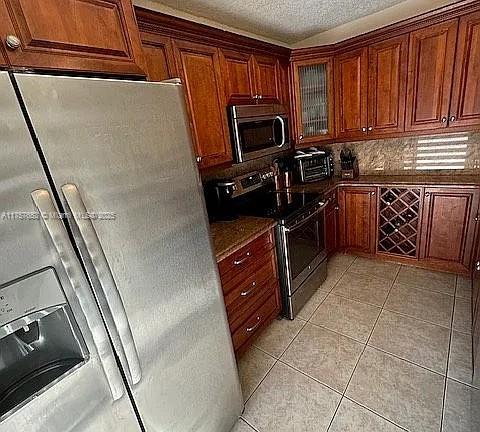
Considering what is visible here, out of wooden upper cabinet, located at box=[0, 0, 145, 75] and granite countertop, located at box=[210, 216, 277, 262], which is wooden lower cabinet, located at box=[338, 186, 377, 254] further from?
wooden upper cabinet, located at box=[0, 0, 145, 75]

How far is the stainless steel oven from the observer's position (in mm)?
1990

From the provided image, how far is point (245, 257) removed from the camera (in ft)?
5.63

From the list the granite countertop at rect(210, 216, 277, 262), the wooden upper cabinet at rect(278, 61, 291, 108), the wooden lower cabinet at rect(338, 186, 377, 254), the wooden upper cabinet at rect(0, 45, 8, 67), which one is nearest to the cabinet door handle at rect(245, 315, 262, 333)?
the granite countertop at rect(210, 216, 277, 262)

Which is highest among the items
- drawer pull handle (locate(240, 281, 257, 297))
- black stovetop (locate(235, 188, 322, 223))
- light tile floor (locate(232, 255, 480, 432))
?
black stovetop (locate(235, 188, 322, 223))

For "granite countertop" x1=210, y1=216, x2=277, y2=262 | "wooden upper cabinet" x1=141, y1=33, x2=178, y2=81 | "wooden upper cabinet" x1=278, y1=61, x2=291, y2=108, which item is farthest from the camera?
"wooden upper cabinet" x1=278, y1=61, x2=291, y2=108

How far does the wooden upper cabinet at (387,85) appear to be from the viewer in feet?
7.56

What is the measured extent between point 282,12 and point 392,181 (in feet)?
5.82

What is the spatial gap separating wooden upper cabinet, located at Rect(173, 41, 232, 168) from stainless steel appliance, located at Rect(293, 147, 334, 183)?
45.2 inches

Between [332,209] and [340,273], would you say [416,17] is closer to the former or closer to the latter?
[332,209]

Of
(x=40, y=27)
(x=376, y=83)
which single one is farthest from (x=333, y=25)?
(x=40, y=27)

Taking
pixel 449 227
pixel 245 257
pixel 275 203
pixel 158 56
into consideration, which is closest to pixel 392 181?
pixel 449 227

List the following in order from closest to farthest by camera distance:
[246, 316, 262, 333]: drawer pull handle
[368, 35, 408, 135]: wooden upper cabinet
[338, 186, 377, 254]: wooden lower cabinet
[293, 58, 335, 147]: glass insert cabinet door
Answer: [246, 316, 262, 333]: drawer pull handle
[368, 35, 408, 135]: wooden upper cabinet
[293, 58, 335, 147]: glass insert cabinet door
[338, 186, 377, 254]: wooden lower cabinet

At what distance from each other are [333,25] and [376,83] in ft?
2.46

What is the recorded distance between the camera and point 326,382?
1640 millimetres
